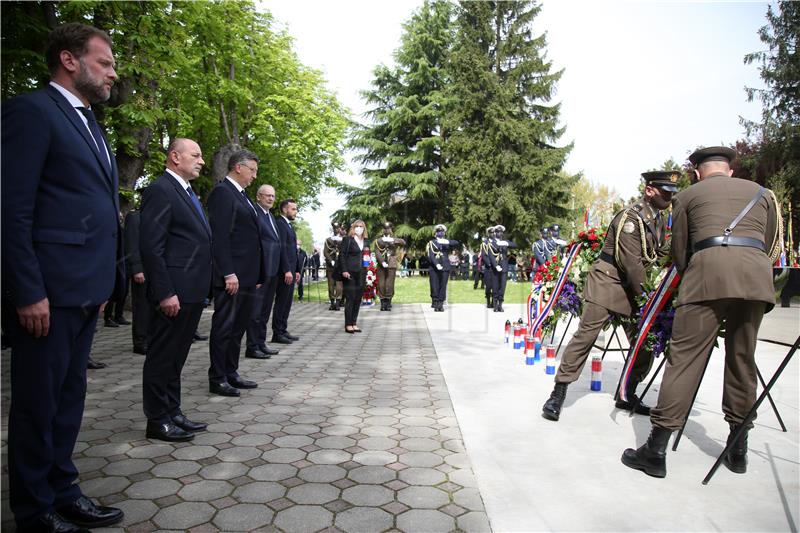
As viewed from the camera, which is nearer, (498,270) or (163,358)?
(163,358)

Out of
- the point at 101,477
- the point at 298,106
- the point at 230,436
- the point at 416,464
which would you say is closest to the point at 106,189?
the point at 101,477

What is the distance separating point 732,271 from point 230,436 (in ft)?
12.2

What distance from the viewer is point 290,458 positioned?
148 inches

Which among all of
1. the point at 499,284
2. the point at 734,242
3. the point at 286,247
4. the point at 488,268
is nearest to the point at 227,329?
the point at 286,247

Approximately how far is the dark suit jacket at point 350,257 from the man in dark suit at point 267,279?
6.70 ft

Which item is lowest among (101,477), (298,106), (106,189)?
(101,477)

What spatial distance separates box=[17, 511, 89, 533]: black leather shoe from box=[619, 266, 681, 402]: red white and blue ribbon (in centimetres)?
424

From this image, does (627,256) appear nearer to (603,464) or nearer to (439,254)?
(603,464)

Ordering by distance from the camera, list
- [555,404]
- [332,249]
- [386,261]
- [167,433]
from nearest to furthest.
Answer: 1. [167,433]
2. [555,404]
3. [386,261]
4. [332,249]

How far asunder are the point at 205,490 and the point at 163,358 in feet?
3.93

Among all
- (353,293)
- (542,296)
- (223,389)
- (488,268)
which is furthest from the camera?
(488,268)

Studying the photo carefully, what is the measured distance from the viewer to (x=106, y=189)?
2885 mm

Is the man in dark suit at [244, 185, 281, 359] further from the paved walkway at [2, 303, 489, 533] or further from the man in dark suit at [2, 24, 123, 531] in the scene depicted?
the man in dark suit at [2, 24, 123, 531]

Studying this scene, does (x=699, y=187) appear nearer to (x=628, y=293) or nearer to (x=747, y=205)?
(x=747, y=205)
